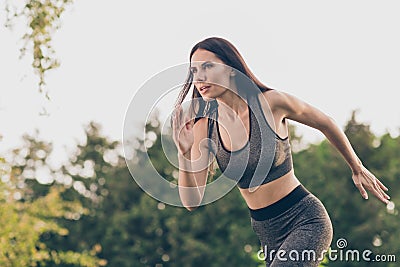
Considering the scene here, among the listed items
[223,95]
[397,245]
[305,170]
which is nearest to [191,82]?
[223,95]

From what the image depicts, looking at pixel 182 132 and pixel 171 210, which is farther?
pixel 171 210

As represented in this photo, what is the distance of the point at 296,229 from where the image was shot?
4.01m

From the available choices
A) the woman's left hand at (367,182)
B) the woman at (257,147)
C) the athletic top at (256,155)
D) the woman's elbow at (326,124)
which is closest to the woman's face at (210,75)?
the woman at (257,147)

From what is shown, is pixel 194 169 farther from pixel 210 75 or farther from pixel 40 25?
pixel 40 25

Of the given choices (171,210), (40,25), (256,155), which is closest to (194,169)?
(256,155)

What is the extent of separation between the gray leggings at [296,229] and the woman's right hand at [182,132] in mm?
465

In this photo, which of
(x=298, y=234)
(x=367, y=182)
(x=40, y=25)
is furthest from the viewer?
(x=40, y=25)

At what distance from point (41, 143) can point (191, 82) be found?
3318 centimetres

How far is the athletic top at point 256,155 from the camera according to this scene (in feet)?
13.1

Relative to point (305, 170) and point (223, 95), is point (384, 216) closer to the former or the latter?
point (305, 170)

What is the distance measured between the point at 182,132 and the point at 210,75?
33 cm

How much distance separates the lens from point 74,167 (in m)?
38.3

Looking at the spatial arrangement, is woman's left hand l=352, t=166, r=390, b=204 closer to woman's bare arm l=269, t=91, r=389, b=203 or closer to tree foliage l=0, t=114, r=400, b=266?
woman's bare arm l=269, t=91, r=389, b=203

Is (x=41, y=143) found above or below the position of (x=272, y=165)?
below
